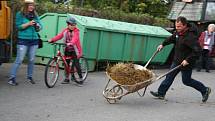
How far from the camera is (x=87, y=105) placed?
8.74 meters

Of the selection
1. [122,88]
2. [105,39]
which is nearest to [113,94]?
[122,88]

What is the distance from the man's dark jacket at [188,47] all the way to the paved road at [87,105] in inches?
34.8

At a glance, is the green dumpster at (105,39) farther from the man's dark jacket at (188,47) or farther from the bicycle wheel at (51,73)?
the man's dark jacket at (188,47)

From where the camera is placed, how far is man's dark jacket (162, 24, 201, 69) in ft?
30.2

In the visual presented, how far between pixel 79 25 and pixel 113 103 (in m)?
4.58

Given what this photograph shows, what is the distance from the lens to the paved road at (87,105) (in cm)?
777

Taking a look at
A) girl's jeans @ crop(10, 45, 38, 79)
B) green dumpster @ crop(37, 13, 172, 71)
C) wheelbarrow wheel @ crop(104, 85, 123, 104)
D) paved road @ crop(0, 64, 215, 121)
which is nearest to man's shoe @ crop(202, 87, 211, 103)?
→ paved road @ crop(0, 64, 215, 121)

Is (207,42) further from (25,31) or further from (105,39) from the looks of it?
(25,31)

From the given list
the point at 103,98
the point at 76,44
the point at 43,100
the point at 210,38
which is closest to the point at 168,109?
the point at 103,98

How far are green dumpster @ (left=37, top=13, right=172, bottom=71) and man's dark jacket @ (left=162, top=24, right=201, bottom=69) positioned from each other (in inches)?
167

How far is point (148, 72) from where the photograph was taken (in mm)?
9031

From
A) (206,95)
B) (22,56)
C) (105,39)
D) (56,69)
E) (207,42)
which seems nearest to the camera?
(206,95)

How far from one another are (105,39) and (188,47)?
5.02m

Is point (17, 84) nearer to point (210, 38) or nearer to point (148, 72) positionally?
point (148, 72)
